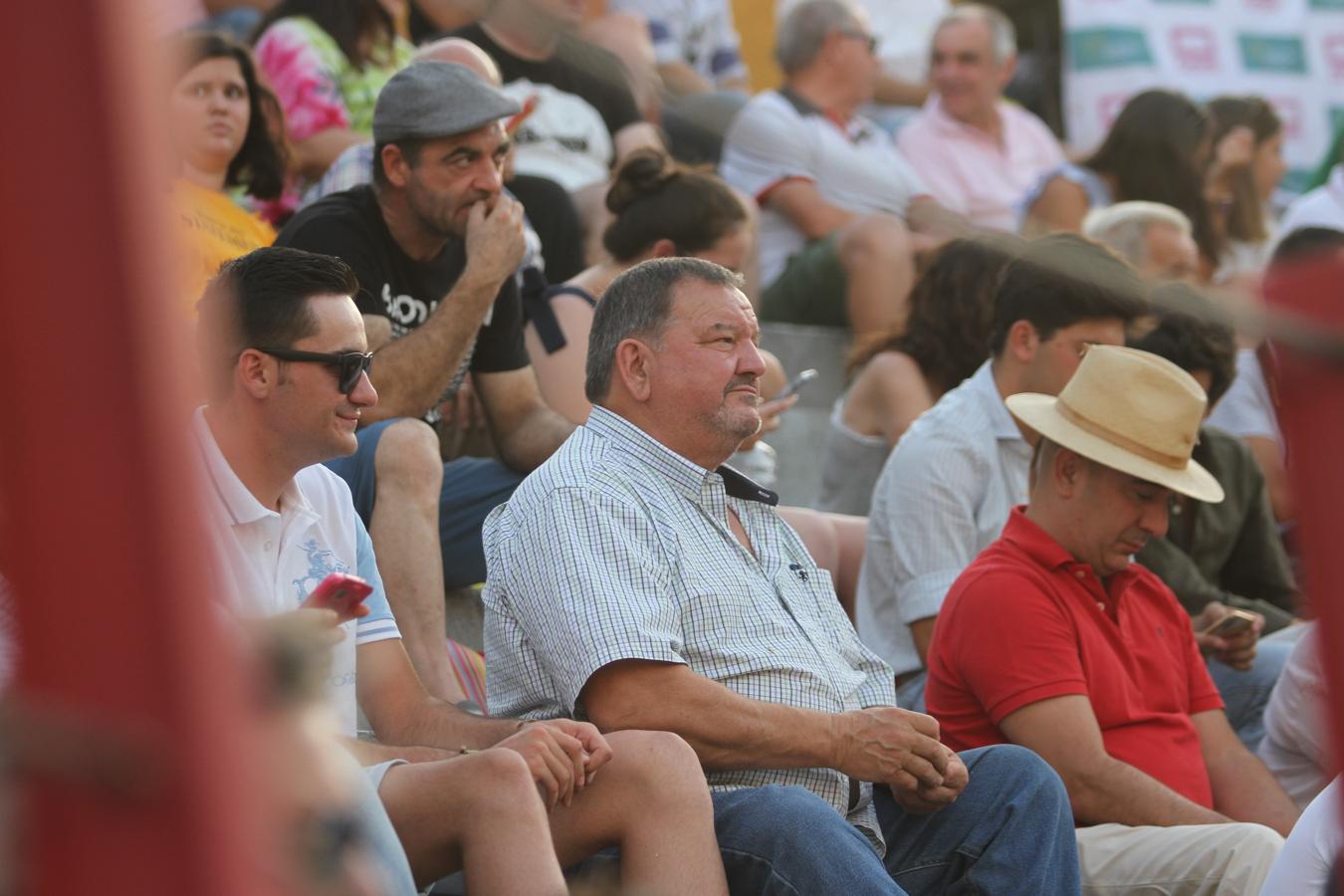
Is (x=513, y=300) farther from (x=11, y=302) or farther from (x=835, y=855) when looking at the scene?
(x=11, y=302)

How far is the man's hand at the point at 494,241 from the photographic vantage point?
14.8 feet

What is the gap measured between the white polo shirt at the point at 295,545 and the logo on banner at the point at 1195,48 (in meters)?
6.90

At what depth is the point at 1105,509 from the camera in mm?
4199

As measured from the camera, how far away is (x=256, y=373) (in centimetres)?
330

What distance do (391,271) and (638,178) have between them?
977 millimetres

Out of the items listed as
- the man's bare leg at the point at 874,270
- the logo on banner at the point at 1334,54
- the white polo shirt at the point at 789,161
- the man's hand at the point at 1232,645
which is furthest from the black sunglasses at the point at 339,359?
the logo on banner at the point at 1334,54

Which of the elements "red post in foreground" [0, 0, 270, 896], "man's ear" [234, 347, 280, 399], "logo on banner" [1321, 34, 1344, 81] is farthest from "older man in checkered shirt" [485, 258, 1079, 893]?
"logo on banner" [1321, 34, 1344, 81]

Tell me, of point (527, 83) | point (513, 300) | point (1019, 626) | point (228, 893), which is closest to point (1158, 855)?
point (1019, 626)

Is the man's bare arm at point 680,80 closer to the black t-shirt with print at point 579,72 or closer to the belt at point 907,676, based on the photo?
the black t-shirt with print at point 579,72

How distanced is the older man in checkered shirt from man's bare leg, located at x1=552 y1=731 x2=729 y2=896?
0.55 ft

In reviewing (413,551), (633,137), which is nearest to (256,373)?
(413,551)

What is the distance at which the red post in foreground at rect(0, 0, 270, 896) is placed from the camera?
0.95m

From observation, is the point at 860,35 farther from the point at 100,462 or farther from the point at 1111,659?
the point at 100,462

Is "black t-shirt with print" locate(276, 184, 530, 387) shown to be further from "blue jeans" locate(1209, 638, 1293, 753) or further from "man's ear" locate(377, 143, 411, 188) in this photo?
"blue jeans" locate(1209, 638, 1293, 753)
